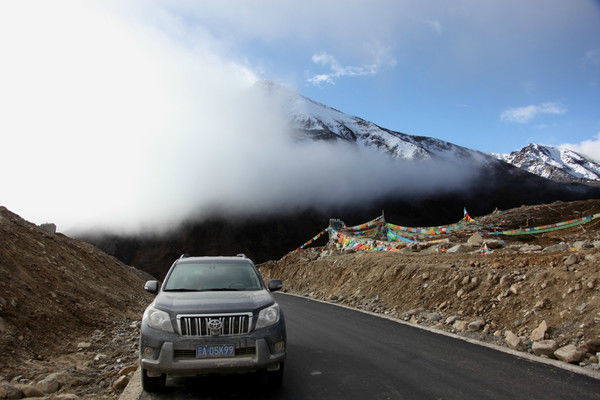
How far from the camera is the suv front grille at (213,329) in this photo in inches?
187

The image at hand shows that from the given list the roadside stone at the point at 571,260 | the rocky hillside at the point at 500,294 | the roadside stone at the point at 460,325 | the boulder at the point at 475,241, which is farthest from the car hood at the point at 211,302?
the boulder at the point at 475,241

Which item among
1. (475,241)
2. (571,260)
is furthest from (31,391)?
(475,241)

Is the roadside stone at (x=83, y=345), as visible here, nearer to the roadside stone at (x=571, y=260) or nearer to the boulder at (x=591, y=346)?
the boulder at (x=591, y=346)

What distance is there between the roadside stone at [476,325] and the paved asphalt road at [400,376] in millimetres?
1012

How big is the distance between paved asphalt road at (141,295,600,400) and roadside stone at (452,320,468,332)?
3.33ft

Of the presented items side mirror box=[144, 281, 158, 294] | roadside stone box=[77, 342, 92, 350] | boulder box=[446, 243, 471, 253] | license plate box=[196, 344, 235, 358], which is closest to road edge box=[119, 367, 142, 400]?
license plate box=[196, 344, 235, 358]

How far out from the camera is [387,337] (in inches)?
326

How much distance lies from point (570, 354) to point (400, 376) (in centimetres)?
281

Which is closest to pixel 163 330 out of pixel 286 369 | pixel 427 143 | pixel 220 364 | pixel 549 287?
pixel 220 364

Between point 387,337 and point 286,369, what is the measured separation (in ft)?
10.2

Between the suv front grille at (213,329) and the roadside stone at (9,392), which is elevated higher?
the suv front grille at (213,329)

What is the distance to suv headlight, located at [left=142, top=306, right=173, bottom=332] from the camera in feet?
15.8

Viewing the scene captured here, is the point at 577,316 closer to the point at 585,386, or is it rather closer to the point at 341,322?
the point at 585,386

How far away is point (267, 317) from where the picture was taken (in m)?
5.08
